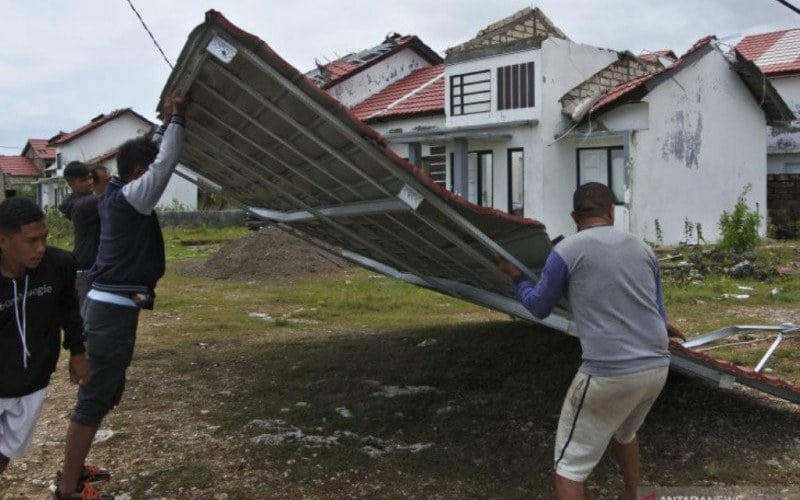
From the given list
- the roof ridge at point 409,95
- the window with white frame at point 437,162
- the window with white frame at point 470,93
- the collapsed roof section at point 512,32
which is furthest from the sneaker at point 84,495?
the roof ridge at point 409,95

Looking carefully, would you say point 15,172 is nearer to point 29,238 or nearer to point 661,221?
point 661,221

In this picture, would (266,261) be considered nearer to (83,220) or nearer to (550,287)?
(83,220)

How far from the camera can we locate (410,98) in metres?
22.5

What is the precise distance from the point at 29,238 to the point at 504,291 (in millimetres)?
2789

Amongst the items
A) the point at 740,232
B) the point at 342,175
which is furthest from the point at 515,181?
the point at 342,175

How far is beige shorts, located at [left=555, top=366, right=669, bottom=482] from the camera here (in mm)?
3070

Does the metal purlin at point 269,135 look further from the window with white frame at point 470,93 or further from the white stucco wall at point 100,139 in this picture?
the white stucco wall at point 100,139

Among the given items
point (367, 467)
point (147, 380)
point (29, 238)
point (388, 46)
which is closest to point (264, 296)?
point (147, 380)

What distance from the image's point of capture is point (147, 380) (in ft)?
20.4

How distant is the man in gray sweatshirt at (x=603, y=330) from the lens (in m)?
3.06

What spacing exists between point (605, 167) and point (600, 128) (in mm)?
1010

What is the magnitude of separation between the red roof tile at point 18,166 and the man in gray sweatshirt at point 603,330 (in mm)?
51796

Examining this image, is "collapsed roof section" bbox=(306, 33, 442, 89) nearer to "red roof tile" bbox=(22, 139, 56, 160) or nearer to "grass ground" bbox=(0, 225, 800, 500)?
"grass ground" bbox=(0, 225, 800, 500)

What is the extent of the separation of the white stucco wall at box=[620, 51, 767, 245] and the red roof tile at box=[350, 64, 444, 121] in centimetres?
596
